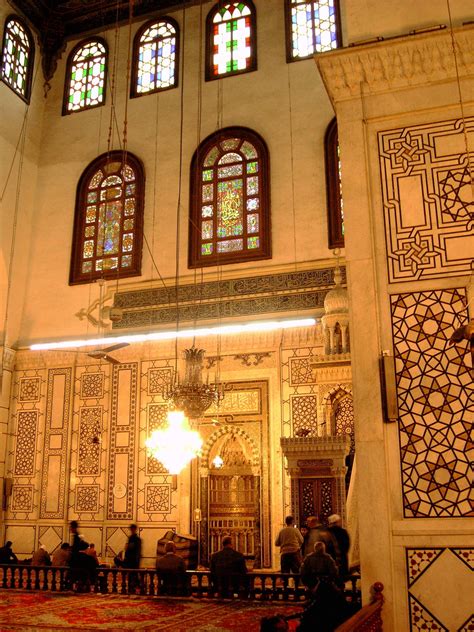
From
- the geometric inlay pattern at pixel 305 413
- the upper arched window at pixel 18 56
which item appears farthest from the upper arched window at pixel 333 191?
the upper arched window at pixel 18 56

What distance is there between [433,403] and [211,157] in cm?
809

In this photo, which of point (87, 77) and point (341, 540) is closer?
point (341, 540)

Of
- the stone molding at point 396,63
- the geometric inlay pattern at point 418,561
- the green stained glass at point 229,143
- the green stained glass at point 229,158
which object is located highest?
the green stained glass at point 229,143

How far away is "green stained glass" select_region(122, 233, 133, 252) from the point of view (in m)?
11.1

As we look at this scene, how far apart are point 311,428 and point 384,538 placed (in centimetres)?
561

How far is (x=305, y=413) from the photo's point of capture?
30.5ft

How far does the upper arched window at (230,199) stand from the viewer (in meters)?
10.4

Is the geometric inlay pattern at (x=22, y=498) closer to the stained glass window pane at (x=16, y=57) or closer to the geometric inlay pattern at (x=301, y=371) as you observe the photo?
the geometric inlay pattern at (x=301, y=371)

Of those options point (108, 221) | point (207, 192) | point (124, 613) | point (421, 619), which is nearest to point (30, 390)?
point (108, 221)

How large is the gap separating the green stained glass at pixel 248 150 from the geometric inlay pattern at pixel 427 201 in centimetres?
680

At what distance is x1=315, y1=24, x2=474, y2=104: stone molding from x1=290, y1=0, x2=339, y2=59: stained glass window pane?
23.3 feet

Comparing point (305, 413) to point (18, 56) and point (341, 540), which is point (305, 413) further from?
point (18, 56)

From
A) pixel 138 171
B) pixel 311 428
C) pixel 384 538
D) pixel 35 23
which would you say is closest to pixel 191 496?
pixel 311 428

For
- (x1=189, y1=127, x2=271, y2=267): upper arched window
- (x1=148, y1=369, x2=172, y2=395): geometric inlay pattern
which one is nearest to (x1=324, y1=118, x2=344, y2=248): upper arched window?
(x1=189, y1=127, x2=271, y2=267): upper arched window
